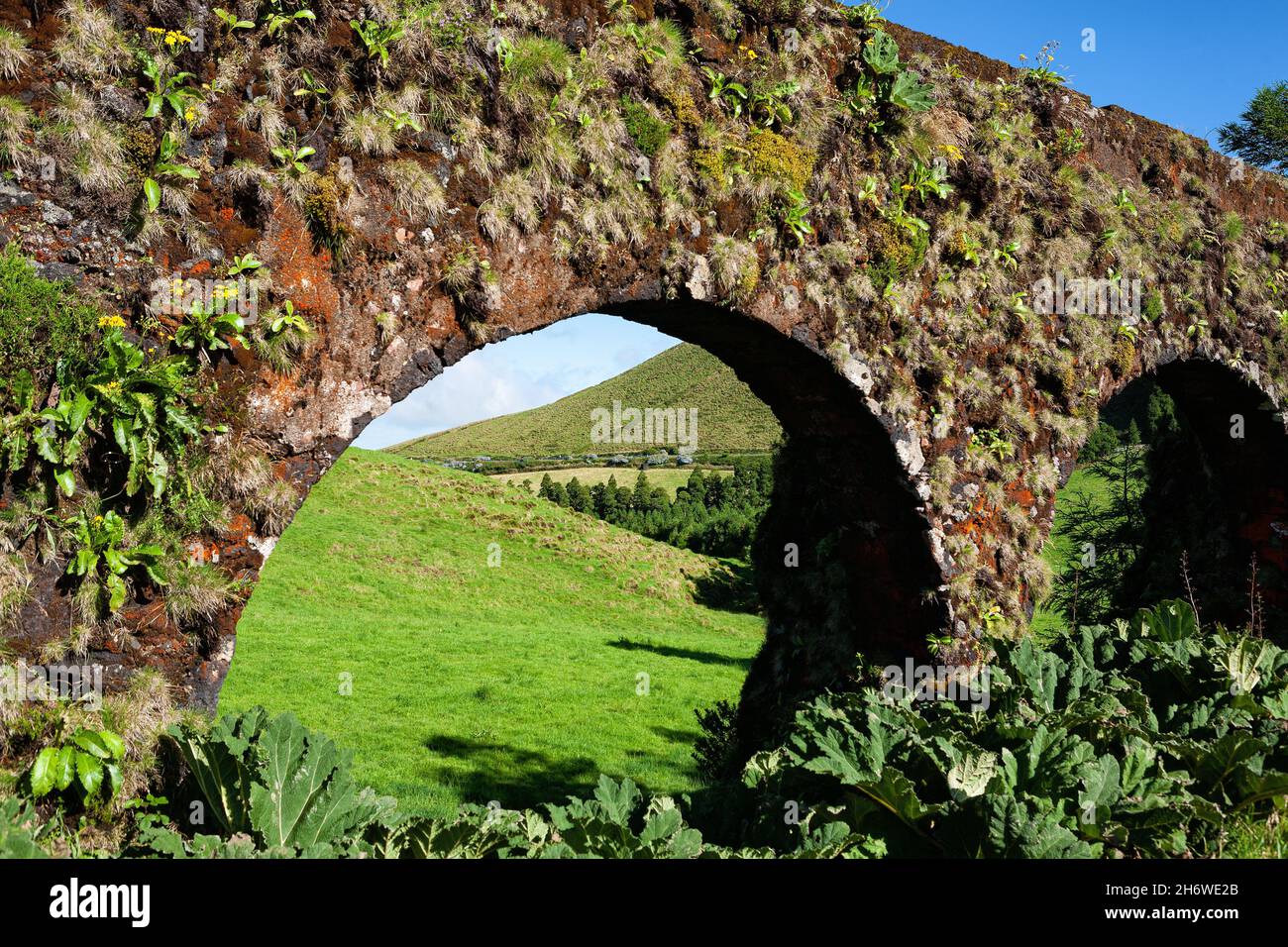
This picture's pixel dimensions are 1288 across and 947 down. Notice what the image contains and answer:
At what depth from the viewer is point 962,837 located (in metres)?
3.12

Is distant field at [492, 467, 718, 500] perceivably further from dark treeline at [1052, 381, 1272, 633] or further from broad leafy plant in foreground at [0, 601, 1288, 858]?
broad leafy plant in foreground at [0, 601, 1288, 858]

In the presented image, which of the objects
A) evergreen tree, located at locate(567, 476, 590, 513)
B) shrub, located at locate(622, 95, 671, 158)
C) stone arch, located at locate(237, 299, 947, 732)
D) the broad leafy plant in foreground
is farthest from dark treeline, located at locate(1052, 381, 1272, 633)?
evergreen tree, located at locate(567, 476, 590, 513)

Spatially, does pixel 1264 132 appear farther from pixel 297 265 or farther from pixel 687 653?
Result: pixel 297 265

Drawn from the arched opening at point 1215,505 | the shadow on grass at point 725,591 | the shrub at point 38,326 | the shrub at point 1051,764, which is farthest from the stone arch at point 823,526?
the shadow on grass at point 725,591

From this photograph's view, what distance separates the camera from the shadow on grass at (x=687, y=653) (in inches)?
602

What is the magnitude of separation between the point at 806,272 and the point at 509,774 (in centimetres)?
541

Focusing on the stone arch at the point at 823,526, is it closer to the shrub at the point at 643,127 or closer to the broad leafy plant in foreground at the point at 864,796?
the shrub at the point at 643,127

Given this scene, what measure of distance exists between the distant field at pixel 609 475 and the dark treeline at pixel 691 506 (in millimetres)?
763

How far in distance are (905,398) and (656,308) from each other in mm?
1790

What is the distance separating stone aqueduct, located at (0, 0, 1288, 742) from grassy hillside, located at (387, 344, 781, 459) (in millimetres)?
35044

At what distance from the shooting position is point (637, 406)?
55.0m

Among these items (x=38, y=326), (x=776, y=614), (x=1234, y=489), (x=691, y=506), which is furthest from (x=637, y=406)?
(x=38, y=326)

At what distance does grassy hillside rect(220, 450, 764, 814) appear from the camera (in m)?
9.39
